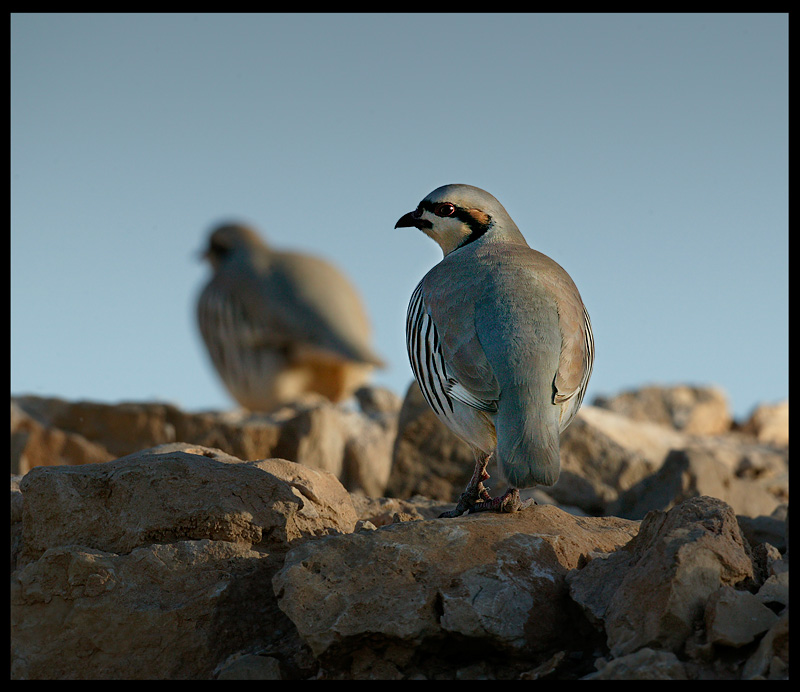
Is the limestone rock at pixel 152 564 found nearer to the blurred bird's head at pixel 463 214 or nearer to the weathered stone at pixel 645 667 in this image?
the weathered stone at pixel 645 667

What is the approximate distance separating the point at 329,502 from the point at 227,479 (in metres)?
0.56

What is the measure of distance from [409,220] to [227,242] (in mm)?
11780

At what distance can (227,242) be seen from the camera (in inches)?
669

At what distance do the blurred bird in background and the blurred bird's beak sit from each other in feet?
30.9

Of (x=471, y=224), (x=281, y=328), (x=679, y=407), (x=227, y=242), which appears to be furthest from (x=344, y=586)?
(x=227, y=242)

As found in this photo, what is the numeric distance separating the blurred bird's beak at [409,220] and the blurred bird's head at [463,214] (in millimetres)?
105

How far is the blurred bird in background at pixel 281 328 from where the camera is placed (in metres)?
15.5

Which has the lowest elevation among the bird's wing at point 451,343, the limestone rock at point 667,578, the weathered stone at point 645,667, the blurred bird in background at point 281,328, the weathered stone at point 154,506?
the blurred bird in background at point 281,328

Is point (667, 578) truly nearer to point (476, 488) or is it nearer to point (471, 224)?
point (476, 488)

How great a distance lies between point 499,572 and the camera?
12.5ft

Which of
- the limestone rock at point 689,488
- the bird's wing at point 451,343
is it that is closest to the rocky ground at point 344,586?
the bird's wing at point 451,343

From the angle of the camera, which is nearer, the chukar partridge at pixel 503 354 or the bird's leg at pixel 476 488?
the chukar partridge at pixel 503 354

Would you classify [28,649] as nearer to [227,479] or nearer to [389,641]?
[227,479]

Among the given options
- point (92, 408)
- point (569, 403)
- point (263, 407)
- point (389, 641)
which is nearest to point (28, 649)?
point (389, 641)
